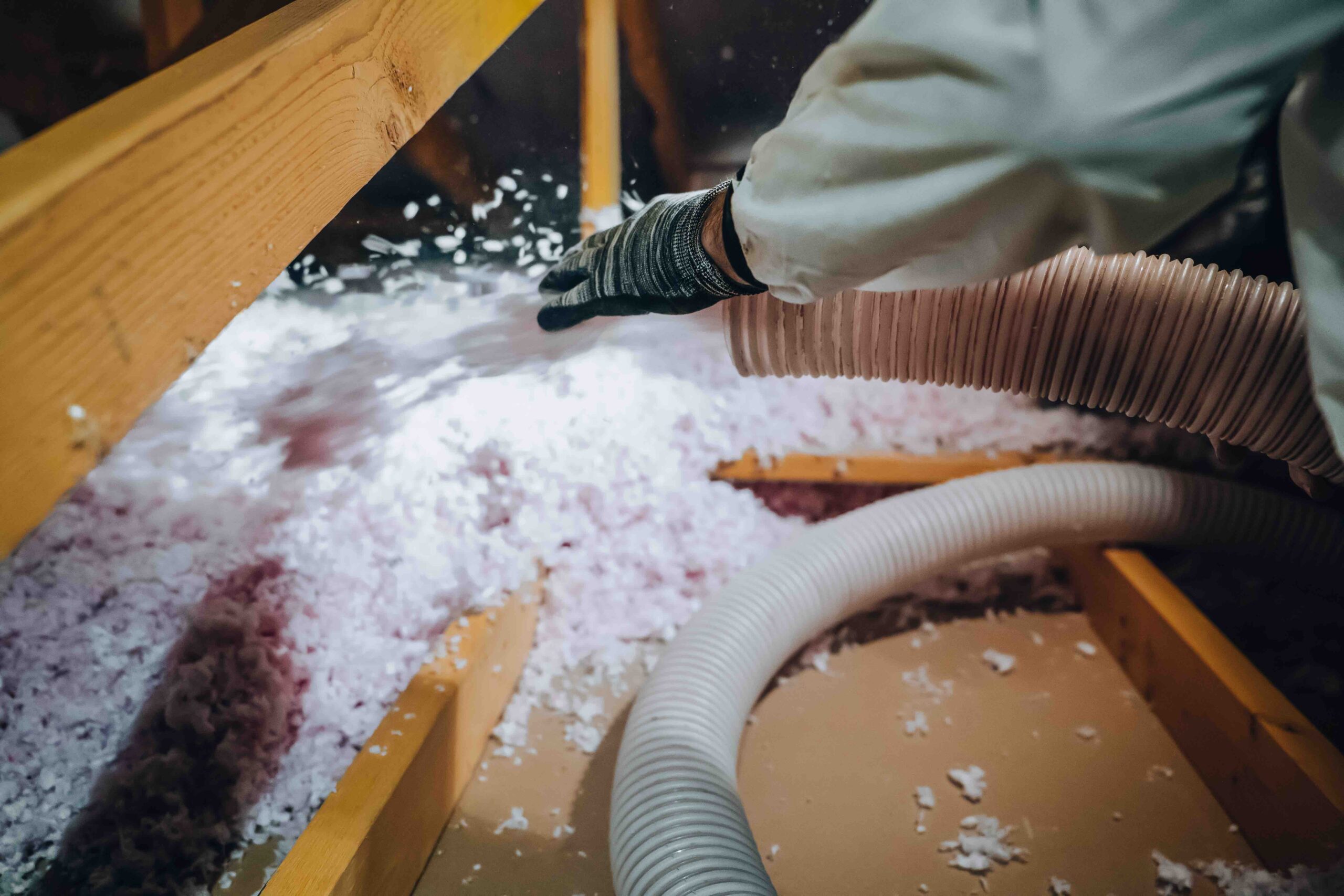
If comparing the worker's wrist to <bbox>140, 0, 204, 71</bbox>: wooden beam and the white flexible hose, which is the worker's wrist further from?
<bbox>140, 0, 204, 71</bbox>: wooden beam

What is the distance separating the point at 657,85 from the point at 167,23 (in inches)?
37.1

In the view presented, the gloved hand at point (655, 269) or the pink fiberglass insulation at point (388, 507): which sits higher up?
the gloved hand at point (655, 269)

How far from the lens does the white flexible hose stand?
104 centimetres

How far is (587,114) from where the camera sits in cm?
163

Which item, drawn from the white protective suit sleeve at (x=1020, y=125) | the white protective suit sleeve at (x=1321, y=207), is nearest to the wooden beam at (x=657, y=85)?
the white protective suit sleeve at (x=1020, y=125)

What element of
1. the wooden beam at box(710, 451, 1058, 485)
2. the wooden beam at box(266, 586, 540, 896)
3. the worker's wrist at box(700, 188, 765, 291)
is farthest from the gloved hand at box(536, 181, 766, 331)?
the wooden beam at box(710, 451, 1058, 485)

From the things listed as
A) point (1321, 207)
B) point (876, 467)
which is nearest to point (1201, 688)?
point (876, 467)

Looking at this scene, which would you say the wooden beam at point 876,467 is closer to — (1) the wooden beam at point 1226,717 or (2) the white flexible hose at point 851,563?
(2) the white flexible hose at point 851,563

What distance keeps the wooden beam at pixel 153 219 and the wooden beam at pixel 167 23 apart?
777 mm

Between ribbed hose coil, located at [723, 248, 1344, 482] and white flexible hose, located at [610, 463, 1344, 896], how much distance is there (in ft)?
1.80

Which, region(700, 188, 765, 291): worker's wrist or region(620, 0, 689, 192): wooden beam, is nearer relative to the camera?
region(700, 188, 765, 291): worker's wrist

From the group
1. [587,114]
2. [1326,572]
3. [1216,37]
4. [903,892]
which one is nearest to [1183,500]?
[1326,572]

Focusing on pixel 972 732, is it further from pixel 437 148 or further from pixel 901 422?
pixel 437 148

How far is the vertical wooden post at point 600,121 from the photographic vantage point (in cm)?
158
